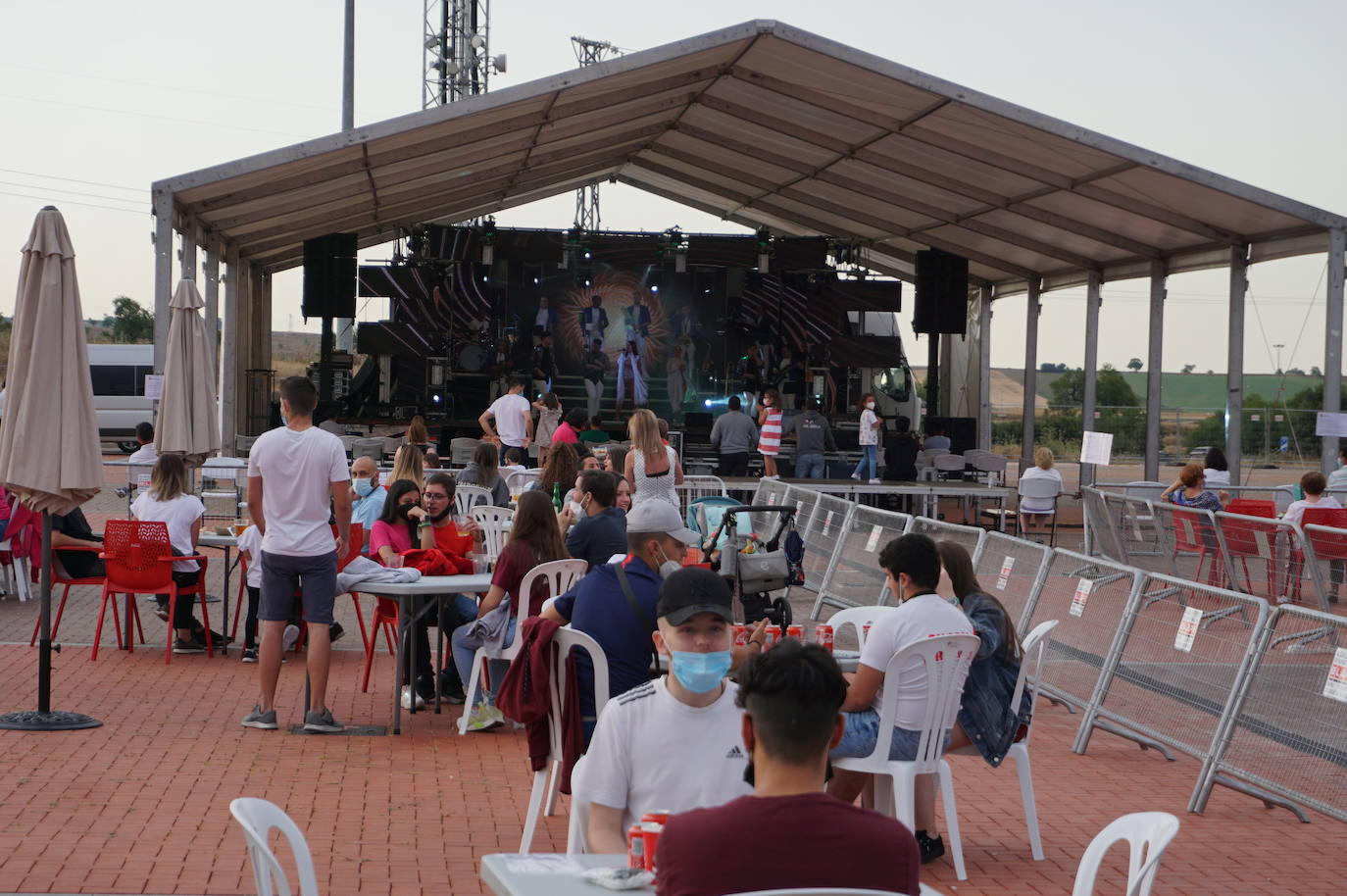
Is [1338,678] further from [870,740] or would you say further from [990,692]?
[870,740]

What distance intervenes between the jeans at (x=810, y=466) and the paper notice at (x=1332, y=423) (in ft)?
21.7

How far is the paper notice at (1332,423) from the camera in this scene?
14242mm

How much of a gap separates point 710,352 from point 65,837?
74.3 ft

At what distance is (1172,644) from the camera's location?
6.30 meters

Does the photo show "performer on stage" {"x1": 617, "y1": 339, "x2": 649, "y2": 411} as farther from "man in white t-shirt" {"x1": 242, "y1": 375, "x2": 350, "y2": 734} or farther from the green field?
the green field

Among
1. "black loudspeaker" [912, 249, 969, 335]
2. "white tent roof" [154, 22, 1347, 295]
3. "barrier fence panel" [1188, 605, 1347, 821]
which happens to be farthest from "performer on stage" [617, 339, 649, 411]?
"barrier fence panel" [1188, 605, 1347, 821]

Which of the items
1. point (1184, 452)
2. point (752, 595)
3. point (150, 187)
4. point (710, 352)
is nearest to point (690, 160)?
point (710, 352)

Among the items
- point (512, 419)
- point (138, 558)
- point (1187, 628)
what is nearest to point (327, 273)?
point (512, 419)

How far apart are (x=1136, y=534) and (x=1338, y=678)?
6.69m

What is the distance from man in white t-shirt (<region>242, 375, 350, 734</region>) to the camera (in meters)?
6.62

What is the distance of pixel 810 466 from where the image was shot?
19172 millimetres

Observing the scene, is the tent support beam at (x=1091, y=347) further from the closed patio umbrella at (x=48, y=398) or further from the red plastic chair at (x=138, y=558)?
the closed patio umbrella at (x=48, y=398)

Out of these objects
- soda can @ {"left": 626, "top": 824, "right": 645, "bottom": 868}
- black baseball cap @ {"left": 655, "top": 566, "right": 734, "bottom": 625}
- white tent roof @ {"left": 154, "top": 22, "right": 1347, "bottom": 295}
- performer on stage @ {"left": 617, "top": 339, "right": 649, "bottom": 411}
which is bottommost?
soda can @ {"left": 626, "top": 824, "right": 645, "bottom": 868}

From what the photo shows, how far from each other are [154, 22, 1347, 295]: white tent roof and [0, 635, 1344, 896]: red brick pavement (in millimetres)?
8274
